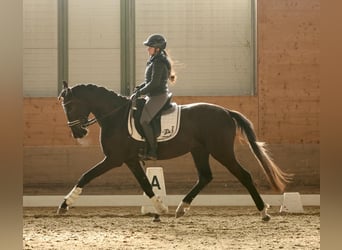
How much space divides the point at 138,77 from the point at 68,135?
84 cm

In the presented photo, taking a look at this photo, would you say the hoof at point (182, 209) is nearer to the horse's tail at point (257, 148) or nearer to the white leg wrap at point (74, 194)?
the horse's tail at point (257, 148)

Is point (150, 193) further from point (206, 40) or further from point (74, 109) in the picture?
point (206, 40)

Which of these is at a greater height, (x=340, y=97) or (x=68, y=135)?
(x=340, y=97)

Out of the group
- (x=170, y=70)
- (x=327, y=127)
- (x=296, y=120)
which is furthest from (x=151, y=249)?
(x=296, y=120)

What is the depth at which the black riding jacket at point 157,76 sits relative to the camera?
399 centimetres

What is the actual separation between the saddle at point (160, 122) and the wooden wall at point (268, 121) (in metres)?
1.48

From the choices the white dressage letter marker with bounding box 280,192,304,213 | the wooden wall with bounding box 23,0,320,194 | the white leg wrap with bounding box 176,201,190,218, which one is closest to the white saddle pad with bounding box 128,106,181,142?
the white leg wrap with bounding box 176,201,190,218

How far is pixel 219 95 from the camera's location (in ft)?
18.4

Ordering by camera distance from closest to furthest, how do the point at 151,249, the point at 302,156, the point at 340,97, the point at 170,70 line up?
the point at 340,97 → the point at 151,249 → the point at 170,70 → the point at 302,156

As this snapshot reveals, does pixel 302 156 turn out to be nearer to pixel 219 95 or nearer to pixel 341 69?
pixel 219 95

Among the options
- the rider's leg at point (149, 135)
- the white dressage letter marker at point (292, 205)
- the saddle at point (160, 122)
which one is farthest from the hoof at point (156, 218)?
the white dressage letter marker at point (292, 205)

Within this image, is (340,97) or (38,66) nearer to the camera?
(340,97)

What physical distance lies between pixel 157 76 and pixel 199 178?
0.75 m

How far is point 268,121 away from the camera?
5547 millimetres
